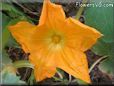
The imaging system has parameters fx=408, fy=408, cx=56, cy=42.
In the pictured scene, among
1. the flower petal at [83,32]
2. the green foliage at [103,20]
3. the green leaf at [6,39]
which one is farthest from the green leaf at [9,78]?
the green foliage at [103,20]

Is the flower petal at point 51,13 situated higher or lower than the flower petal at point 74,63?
higher

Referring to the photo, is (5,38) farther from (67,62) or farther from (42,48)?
(67,62)

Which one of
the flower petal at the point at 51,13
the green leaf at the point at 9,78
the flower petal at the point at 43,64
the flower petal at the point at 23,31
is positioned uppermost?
the flower petal at the point at 51,13

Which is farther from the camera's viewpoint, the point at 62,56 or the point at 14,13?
the point at 14,13

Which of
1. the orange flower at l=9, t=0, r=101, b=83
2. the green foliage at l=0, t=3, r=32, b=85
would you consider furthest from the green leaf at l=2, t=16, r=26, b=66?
the orange flower at l=9, t=0, r=101, b=83

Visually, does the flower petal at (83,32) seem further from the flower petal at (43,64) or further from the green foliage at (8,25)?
the green foliage at (8,25)

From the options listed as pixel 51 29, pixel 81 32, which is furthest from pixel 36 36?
pixel 81 32
